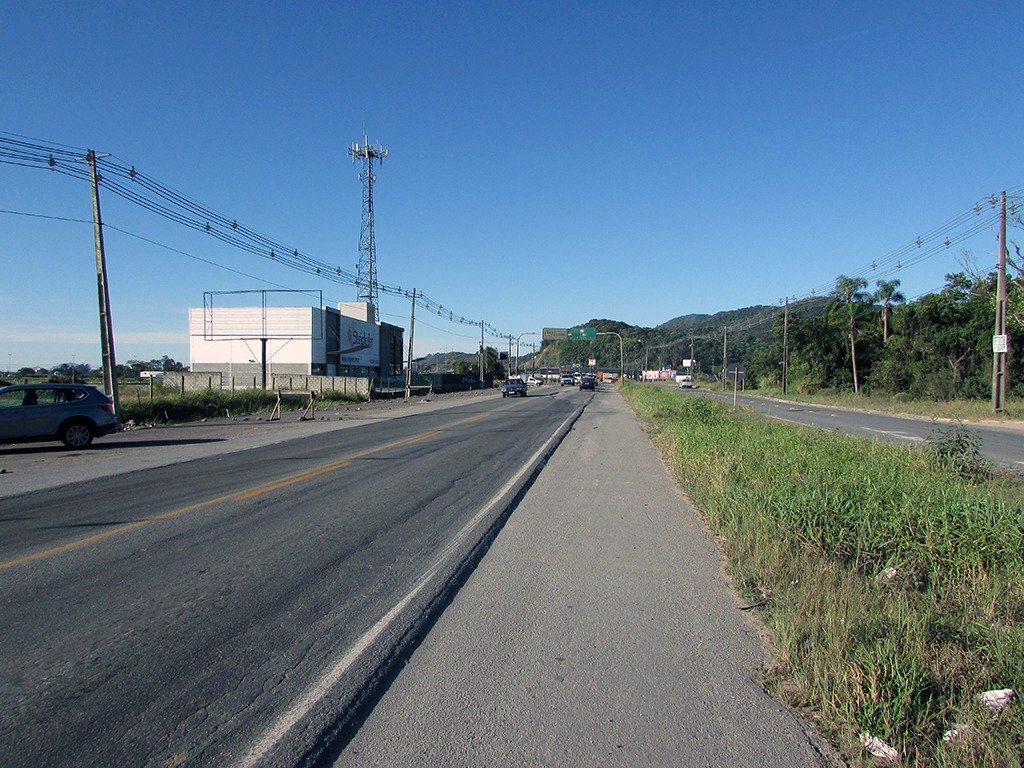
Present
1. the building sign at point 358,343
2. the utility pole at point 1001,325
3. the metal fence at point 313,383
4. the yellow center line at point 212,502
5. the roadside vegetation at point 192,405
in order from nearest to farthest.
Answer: the yellow center line at point 212,502
the roadside vegetation at point 192,405
the utility pole at point 1001,325
the metal fence at point 313,383
the building sign at point 358,343

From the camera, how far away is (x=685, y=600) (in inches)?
237

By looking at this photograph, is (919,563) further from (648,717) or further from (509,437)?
(509,437)

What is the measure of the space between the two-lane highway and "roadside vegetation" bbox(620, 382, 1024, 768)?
107 inches

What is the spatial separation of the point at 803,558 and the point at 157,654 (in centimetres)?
515

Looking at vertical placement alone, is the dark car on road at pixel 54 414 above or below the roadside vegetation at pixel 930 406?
above

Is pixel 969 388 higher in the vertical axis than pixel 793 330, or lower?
lower

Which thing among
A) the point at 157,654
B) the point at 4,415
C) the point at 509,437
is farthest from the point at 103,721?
the point at 509,437

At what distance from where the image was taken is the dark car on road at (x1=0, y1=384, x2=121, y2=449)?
54.0ft

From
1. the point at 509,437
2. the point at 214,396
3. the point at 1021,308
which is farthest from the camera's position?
the point at 1021,308

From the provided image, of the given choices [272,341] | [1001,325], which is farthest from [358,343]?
[1001,325]

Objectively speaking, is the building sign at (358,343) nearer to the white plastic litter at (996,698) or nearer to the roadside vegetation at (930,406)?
the roadside vegetation at (930,406)

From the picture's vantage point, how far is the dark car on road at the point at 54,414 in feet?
54.0

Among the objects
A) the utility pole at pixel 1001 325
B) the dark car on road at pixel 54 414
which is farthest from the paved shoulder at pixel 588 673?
the utility pole at pixel 1001 325

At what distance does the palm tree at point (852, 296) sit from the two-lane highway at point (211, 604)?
57.9 m
